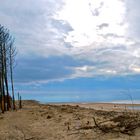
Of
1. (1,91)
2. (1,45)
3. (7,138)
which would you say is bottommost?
(7,138)

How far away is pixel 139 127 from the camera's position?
13.6m

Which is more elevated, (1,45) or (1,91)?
(1,45)

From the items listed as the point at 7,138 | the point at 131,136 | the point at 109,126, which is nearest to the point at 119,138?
the point at 131,136

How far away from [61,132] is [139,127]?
165 inches

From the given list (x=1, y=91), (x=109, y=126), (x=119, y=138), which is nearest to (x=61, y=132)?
(x=109, y=126)

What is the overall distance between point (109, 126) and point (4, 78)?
29880 millimetres

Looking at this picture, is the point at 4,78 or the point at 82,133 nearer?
the point at 82,133

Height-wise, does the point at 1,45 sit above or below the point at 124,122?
above

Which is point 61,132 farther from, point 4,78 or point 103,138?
point 4,78

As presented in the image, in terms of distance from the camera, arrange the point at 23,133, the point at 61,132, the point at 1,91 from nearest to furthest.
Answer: the point at 61,132 < the point at 23,133 < the point at 1,91

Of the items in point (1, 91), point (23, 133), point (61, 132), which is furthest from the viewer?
point (1, 91)

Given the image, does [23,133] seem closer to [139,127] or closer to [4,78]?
[139,127]

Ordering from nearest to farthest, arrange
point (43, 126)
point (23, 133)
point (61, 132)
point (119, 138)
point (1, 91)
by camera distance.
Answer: point (119, 138) → point (61, 132) → point (23, 133) → point (43, 126) → point (1, 91)

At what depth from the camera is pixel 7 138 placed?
56.9ft
